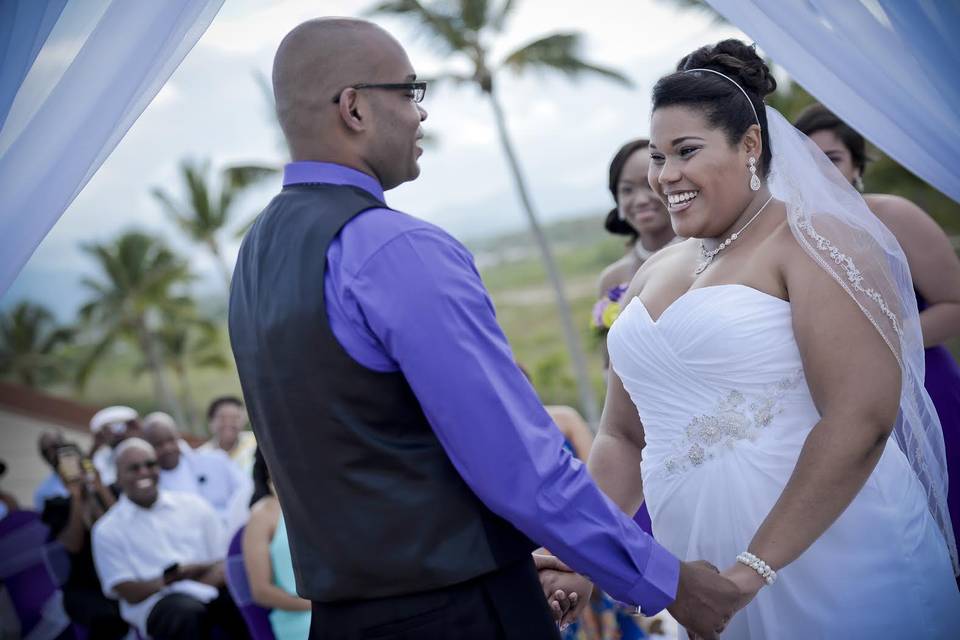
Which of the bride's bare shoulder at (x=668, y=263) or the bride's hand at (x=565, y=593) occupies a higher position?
the bride's bare shoulder at (x=668, y=263)

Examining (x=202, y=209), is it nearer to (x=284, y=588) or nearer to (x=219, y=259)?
(x=219, y=259)

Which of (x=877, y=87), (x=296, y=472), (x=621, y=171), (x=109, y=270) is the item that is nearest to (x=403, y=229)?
(x=296, y=472)

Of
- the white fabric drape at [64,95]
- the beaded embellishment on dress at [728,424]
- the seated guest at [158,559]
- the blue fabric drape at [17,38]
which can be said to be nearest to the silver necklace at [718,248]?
the beaded embellishment on dress at [728,424]

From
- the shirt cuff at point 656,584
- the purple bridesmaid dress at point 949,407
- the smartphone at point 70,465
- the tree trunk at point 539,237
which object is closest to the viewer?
the shirt cuff at point 656,584

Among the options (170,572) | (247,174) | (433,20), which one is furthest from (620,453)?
(247,174)

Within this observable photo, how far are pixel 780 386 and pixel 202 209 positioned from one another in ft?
117

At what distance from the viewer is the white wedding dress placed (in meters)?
2.40

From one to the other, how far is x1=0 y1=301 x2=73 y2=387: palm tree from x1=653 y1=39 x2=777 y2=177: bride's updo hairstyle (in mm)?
47357

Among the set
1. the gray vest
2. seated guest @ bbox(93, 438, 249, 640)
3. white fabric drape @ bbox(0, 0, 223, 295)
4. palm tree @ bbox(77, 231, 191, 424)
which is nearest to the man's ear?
the gray vest

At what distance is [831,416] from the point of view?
91.0 inches

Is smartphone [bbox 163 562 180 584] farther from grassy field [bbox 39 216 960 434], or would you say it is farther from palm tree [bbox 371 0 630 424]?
grassy field [bbox 39 216 960 434]

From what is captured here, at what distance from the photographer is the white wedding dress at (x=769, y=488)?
2400 mm

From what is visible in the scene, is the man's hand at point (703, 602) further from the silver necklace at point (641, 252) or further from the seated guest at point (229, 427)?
the seated guest at point (229, 427)

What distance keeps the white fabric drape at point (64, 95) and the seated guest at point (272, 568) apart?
9.67ft
